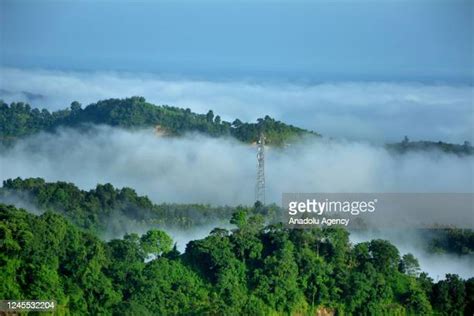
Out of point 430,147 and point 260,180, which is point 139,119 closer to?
point 260,180

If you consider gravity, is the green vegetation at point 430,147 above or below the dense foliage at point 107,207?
above

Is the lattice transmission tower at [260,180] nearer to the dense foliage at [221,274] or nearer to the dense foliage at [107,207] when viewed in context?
the dense foliage at [107,207]

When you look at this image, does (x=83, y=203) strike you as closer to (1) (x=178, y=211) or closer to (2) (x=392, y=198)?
(1) (x=178, y=211)

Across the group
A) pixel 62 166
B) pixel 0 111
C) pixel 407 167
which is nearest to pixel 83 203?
pixel 62 166

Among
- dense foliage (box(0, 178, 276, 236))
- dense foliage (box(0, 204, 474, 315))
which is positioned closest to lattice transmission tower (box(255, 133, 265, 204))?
dense foliage (box(0, 178, 276, 236))

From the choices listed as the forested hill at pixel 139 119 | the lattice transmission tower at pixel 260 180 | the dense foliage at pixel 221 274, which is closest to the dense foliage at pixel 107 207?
the lattice transmission tower at pixel 260 180
